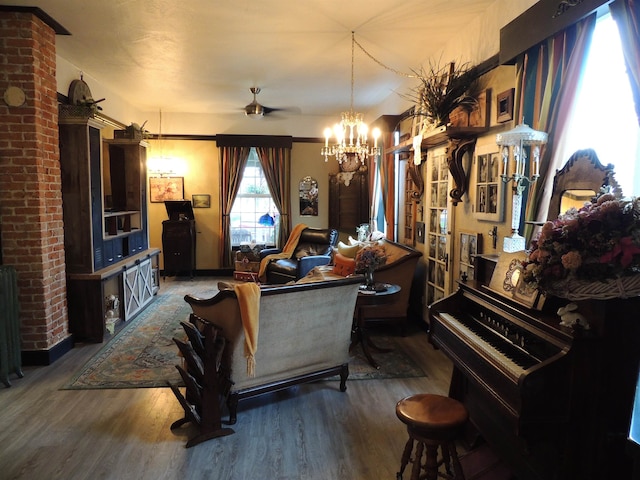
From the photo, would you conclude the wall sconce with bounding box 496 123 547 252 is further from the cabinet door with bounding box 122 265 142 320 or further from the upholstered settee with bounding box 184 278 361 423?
the cabinet door with bounding box 122 265 142 320

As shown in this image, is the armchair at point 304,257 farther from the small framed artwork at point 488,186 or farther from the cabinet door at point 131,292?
the small framed artwork at point 488,186

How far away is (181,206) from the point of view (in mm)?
7719

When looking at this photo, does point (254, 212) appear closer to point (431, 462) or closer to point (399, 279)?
point (399, 279)

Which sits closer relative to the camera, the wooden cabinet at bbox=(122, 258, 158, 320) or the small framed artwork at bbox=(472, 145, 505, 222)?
the small framed artwork at bbox=(472, 145, 505, 222)

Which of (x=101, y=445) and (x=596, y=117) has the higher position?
(x=596, y=117)

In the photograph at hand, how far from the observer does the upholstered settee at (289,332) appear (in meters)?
2.74

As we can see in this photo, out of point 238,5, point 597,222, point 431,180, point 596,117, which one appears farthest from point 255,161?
point 597,222

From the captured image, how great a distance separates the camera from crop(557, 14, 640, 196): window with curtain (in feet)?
7.01

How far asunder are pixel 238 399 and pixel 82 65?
4372 mm

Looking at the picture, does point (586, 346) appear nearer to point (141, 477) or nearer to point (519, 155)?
point (519, 155)

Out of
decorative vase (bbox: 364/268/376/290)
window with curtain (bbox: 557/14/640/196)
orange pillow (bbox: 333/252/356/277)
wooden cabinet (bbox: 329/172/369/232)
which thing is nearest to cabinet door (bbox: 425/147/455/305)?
decorative vase (bbox: 364/268/376/290)

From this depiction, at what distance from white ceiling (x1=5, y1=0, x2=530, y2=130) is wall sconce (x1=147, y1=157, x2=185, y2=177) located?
5.48 feet

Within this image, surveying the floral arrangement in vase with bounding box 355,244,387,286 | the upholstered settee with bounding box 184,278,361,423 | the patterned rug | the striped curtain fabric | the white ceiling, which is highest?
the white ceiling

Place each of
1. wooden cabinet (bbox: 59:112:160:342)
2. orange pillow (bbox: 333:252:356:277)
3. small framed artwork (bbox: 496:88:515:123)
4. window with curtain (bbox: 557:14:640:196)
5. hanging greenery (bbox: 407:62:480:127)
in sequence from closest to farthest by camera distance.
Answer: window with curtain (bbox: 557:14:640:196)
small framed artwork (bbox: 496:88:515:123)
hanging greenery (bbox: 407:62:480:127)
wooden cabinet (bbox: 59:112:160:342)
orange pillow (bbox: 333:252:356:277)
